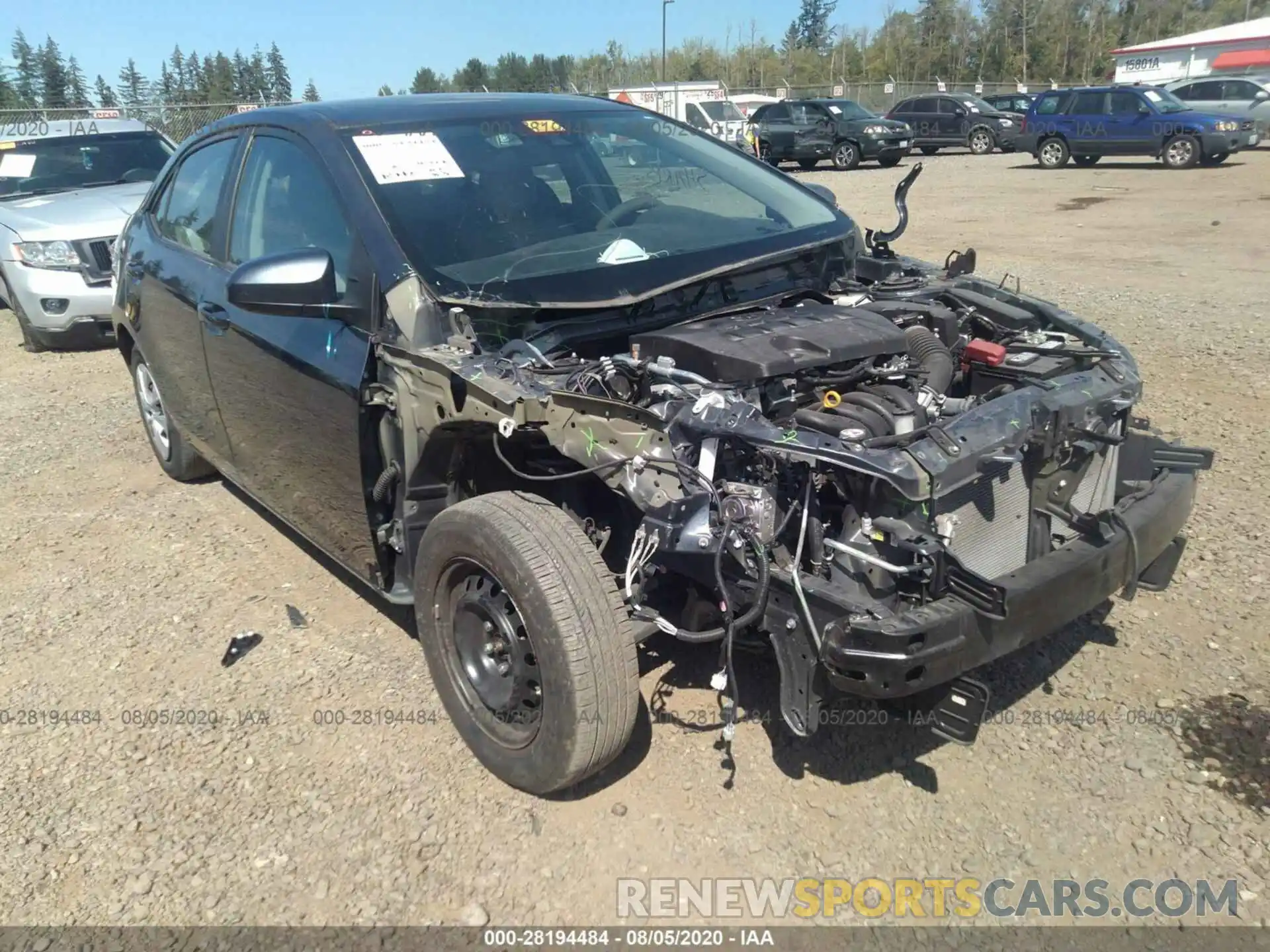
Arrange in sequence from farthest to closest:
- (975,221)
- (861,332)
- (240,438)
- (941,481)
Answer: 1. (975,221)
2. (240,438)
3. (861,332)
4. (941,481)

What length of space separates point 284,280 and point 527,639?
4.44ft

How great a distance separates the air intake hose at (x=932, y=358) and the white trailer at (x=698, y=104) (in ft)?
65.7

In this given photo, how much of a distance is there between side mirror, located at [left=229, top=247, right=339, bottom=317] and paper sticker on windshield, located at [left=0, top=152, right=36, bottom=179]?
7.82 metres

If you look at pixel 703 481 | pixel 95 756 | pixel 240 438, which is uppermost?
pixel 703 481

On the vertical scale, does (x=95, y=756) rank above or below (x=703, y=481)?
below

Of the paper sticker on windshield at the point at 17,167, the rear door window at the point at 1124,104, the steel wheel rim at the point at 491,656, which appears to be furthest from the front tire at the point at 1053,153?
the steel wheel rim at the point at 491,656

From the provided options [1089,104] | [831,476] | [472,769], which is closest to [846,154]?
[1089,104]

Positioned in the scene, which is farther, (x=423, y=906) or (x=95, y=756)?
(x=95, y=756)

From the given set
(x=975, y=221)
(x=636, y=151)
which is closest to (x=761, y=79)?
(x=975, y=221)

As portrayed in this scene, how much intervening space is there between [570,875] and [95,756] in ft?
5.54

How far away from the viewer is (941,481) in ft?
7.99

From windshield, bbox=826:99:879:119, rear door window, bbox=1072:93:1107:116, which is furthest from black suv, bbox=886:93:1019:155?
rear door window, bbox=1072:93:1107:116

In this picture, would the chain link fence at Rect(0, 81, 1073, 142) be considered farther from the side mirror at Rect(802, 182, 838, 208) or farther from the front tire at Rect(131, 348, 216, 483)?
the front tire at Rect(131, 348, 216, 483)

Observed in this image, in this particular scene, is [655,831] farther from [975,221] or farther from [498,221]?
[975,221]
